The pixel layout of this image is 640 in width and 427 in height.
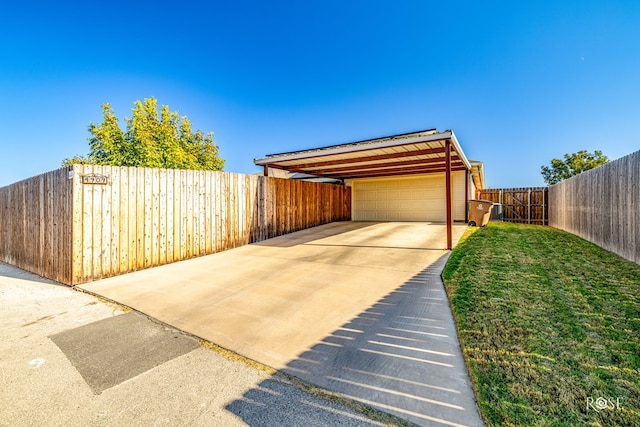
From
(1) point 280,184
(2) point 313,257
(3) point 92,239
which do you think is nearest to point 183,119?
(1) point 280,184

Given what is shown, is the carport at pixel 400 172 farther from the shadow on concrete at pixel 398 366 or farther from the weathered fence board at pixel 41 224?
the weathered fence board at pixel 41 224

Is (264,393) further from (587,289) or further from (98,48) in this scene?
(98,48)

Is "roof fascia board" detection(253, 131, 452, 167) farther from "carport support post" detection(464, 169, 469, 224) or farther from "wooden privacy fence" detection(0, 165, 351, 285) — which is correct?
"carport support post" detection(464, 169, 469, 224)

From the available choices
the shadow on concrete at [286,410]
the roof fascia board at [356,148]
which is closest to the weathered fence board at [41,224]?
the roof fascia board at [356,148]

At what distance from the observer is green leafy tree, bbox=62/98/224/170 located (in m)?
14.0

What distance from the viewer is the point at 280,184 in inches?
360

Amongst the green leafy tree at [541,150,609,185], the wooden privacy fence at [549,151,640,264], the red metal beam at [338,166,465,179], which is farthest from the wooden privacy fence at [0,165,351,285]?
the green leafy tree at [541,150,609,185]

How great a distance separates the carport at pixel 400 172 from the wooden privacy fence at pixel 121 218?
222 centimetres

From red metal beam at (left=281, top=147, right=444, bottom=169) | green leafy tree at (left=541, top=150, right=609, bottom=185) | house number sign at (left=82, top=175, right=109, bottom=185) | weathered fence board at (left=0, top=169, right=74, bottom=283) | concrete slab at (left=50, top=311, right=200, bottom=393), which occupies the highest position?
green leafy tree at (left=541, top=150, right=609, bottom=185)

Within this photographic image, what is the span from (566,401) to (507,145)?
26205mm

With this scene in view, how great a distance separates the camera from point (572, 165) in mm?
21406

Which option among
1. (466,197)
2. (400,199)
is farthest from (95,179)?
(466,197)

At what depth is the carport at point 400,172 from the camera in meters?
6.52

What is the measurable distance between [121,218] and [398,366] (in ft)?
18.8
